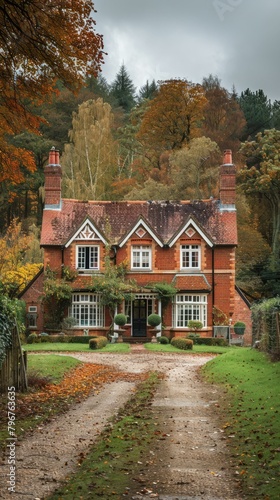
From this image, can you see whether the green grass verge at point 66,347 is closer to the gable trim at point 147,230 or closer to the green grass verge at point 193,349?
the green grass verge at point 193,349

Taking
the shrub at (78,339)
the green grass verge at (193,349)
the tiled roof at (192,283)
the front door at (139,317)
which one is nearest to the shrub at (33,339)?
the shrub at (78,339)

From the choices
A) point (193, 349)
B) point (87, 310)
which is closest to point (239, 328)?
point (193, 349)

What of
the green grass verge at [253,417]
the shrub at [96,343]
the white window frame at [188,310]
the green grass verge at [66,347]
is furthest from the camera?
the white window frame at [188,310]

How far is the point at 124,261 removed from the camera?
4484 cm

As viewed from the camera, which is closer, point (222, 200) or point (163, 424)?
point (163, 424)

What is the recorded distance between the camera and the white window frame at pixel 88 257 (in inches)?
1772

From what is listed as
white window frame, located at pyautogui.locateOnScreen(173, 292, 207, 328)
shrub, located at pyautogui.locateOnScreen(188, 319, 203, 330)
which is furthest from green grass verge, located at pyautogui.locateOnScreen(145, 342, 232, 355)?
white window frame, located at pyautogui.locateOnScreen(173, 292, 207, 328)

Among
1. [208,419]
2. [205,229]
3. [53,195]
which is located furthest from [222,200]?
[208,419]

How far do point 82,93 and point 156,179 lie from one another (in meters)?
17.7

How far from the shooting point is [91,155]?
61.6 m

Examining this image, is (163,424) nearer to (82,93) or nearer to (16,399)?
(16,399)

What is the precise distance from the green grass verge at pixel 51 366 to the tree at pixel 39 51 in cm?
777

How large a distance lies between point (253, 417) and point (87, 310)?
101 ft

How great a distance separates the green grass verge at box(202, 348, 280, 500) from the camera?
9.52 m
